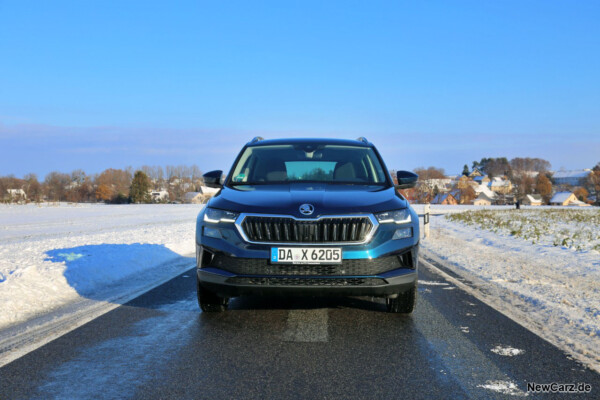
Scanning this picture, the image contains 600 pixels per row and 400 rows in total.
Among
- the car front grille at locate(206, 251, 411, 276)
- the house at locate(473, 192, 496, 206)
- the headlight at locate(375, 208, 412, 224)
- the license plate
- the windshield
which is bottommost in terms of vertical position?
the house at locate(473, 192, 496, 206)

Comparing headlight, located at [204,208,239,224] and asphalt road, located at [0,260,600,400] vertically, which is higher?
headlight, located at [204,208,239,224]

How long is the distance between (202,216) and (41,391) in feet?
6.92

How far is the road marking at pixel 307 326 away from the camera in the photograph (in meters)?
4.19

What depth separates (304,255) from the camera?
170 inches

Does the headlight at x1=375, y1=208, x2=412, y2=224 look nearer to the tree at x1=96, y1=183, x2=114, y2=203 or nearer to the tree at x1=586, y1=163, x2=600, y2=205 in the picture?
the tree at x1=96, y1=183, x2=114, y2=203

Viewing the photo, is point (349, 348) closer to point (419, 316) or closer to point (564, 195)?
point (419, 316)

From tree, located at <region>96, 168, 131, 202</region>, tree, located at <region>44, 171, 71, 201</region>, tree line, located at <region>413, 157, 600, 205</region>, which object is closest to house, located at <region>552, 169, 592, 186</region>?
tree line, located at <region>413, 157, 600, 205</region>

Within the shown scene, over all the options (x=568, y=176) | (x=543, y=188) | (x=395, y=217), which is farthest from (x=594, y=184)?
(x=395, y=217)

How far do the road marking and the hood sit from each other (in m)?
0.97

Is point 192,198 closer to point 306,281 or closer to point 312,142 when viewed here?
point 312,142

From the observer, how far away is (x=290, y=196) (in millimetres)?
4742

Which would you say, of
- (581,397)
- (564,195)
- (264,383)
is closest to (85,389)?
(264,383)

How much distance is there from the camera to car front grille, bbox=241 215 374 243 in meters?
4.38

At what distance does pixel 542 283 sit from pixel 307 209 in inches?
168
